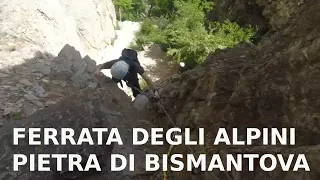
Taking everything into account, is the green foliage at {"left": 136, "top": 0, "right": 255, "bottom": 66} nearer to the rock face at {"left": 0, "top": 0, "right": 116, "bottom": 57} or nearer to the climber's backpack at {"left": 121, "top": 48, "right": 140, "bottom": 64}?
the rock face at {"left": 0, "top": 0, "right": 116, "bottom": 57}

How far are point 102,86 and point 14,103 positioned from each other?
6.11ft

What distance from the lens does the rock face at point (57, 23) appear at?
32.3 ft

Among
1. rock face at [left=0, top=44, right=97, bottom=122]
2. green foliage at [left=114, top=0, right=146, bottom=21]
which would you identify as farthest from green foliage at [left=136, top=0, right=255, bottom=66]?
rock face at [left=0, top=44, right=97, bottom=122]

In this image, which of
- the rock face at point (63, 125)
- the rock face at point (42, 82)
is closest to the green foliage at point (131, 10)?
the rock face at point (42, 82)

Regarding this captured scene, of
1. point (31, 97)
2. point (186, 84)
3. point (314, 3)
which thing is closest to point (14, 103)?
point (31, 97)

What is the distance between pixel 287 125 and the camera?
4305 millimetres

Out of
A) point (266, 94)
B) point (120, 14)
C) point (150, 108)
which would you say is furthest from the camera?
point (120, 14)

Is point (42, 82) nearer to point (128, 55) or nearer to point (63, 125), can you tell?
point (128, 55)

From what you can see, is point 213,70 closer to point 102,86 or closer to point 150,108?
point 150,108

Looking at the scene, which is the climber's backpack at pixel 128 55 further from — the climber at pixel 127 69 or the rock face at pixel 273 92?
the rock face at pixel 273 92

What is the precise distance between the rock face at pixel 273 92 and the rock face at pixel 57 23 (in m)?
5.50

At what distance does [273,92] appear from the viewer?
4613mm

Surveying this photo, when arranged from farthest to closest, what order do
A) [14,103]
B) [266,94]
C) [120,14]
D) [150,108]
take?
[120,14] < [150,108] < [14,103] < [266,94]

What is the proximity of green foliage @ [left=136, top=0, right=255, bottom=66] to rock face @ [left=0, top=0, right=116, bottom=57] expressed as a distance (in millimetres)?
2713
